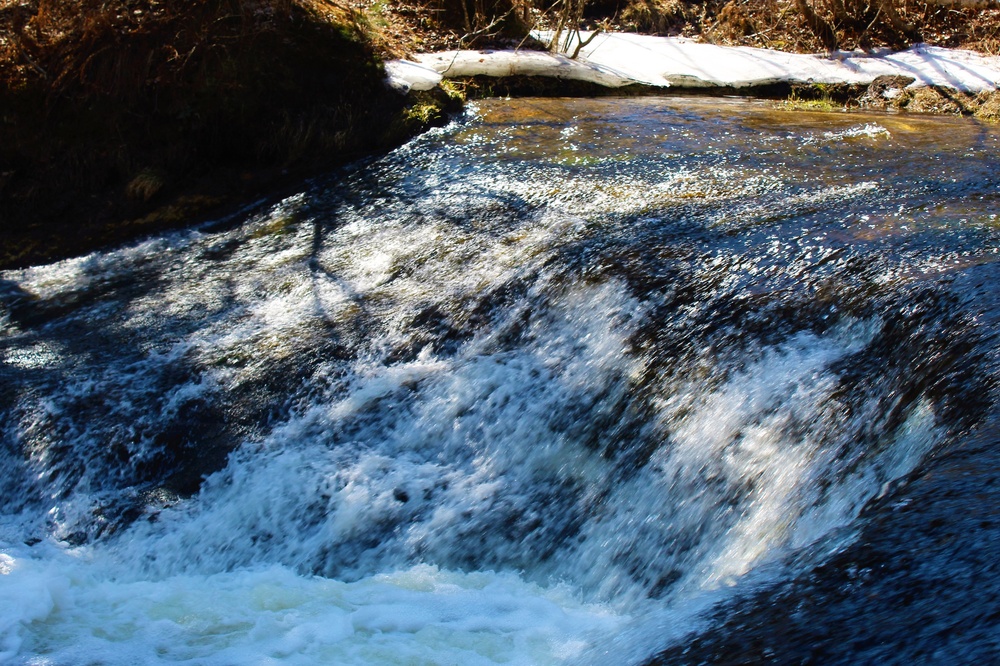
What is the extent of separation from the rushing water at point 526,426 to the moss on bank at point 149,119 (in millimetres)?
841

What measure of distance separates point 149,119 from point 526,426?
5.05 meters

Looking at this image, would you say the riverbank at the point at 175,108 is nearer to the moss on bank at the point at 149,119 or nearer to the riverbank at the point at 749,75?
the moss on bank at the point at 149,119

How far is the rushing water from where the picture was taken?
3.26 metres

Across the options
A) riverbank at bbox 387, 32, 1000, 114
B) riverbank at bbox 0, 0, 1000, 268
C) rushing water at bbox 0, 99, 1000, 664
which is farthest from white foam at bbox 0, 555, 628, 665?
riverbank at bbox 387, 32, 1000, 114

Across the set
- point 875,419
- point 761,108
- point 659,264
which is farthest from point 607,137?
point 875,419

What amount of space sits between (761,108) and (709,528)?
6330mm

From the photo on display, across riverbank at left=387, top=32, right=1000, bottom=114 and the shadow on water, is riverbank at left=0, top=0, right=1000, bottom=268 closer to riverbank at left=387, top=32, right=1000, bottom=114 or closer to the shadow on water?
riverbank at left=387, top=32, right=1000, bottom=114

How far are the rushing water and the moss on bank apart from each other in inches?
33.1

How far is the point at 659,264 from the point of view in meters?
5.12

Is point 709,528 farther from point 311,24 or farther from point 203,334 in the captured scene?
point 311,24

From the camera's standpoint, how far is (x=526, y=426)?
457 centimetres

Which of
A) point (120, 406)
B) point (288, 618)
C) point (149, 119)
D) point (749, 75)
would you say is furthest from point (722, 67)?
point (288, 618)

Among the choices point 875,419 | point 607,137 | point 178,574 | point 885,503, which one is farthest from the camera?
point 607,137

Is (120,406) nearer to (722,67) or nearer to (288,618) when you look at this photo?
(288,618)
